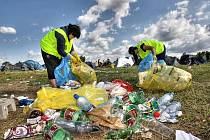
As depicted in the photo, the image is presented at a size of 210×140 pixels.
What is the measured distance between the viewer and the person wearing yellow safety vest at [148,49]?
7433 mm

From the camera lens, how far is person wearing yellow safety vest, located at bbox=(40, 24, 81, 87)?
679 centimetres

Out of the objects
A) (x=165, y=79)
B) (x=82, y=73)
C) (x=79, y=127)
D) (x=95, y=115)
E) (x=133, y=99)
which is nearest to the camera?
(x=79, y=127)

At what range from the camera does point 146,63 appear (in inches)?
291

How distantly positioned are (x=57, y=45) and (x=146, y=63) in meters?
1.91

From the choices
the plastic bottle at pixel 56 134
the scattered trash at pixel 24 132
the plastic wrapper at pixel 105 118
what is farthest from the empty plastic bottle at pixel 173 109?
the scattered trash at pixel 24 132

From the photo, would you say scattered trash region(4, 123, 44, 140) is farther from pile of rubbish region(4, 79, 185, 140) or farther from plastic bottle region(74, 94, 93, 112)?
plastic bottle region(74, 94, 93, 112)

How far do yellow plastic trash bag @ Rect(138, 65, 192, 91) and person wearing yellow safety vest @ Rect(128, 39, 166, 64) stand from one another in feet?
1.38

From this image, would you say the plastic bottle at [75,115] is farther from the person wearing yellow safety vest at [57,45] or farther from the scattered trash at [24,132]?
the person wearing yellow safety vest at [57,45]

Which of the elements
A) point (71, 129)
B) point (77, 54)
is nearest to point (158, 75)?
point (77, 54)

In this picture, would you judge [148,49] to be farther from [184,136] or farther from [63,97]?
[184,136]

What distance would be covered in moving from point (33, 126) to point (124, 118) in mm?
1230

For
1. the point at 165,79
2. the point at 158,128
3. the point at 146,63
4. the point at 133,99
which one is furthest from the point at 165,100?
the point at 146,63

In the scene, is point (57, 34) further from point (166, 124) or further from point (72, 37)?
point (166, 124)

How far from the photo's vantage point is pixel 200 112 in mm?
5207
